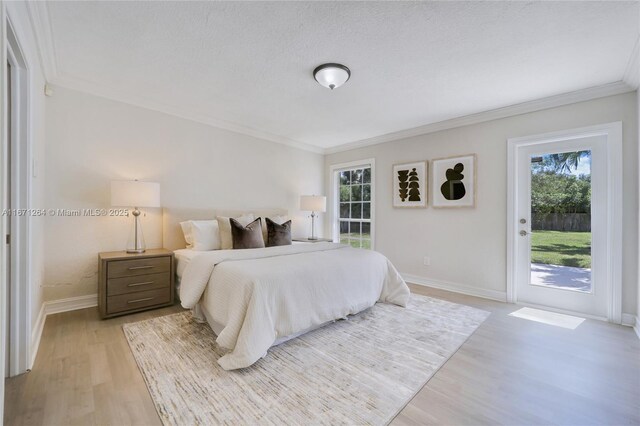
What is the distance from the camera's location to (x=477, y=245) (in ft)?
11.8

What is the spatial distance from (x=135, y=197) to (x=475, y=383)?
10.9 feet

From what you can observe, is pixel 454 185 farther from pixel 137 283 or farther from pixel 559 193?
pixel 137 283

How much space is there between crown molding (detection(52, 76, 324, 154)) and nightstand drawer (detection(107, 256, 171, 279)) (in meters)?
1.82

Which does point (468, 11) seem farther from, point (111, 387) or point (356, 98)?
point (111, 387)

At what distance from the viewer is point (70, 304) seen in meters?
2.87

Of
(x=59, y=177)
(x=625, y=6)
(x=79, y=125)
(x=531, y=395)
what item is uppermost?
(x=625, y=6)

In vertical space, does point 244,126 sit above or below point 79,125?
above

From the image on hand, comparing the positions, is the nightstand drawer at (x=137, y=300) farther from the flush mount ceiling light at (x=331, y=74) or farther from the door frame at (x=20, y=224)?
the flush mount ceiling light at (x=331, y=74)

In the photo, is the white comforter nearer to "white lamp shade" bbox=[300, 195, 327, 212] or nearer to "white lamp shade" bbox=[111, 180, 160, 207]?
"white lamp shade" bbox=[111, 180, 160, 207]

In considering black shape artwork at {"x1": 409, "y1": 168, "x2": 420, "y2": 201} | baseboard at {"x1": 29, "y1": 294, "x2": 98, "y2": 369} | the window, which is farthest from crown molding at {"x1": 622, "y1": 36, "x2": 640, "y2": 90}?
baseboard at {"x1": 29, "y1": 294, "x2": 98, "y2": 369}

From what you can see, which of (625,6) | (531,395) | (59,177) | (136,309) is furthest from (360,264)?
(59,177)

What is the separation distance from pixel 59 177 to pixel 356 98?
10.5ft

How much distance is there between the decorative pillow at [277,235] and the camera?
3740 mm

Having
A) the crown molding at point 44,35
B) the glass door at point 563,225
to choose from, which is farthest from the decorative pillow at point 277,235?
the glass door at point 563,225
